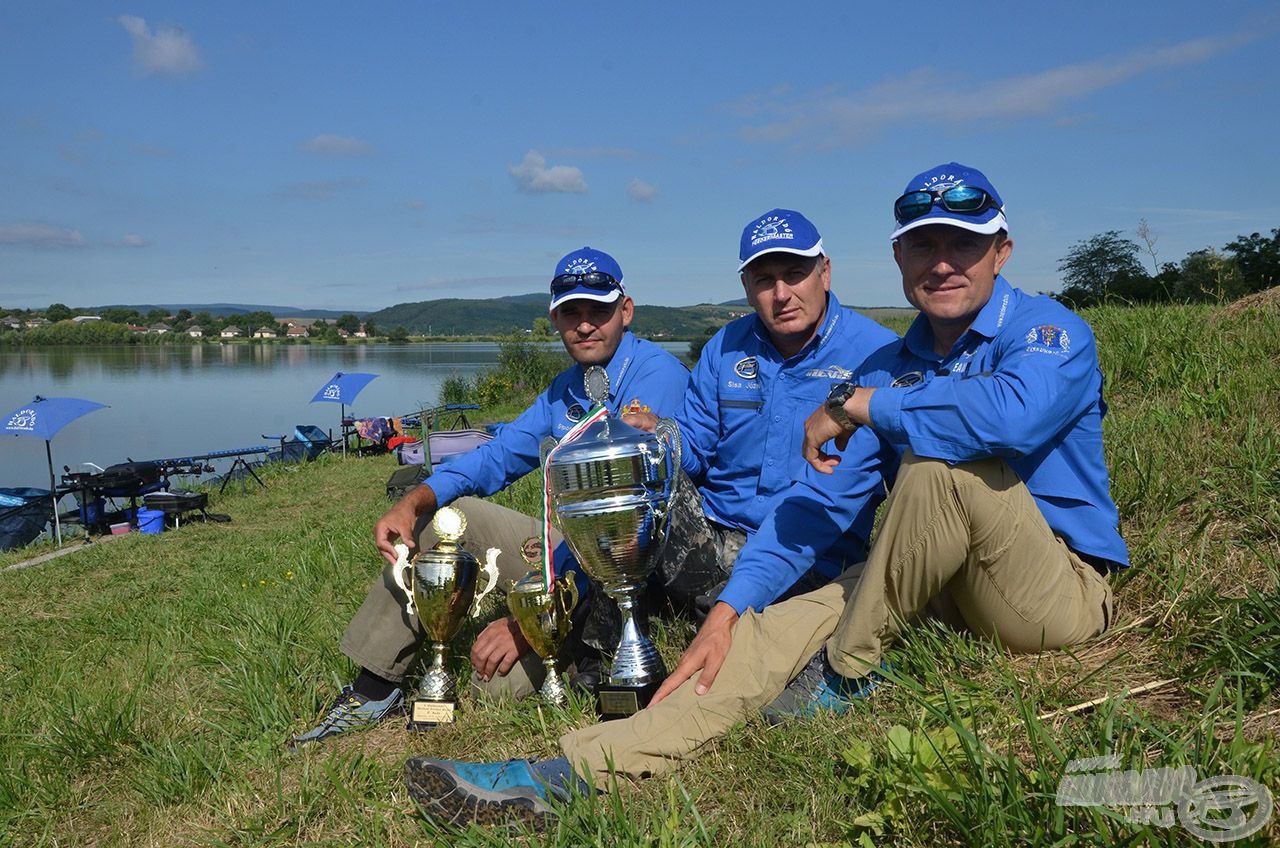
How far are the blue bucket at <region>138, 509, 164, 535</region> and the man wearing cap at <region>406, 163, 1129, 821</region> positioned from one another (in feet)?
39.5

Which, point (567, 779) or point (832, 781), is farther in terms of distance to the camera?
point (567, 779)

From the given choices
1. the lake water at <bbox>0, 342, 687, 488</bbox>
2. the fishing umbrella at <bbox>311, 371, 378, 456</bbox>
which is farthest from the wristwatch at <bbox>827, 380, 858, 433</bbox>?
the lake water at <bbox>0, 342, 687, 488</bbox>

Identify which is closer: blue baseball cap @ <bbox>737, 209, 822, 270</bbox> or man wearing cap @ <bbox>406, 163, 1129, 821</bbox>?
man wearing cap @ <bbox>406, 163, 1129, 821</bbox>

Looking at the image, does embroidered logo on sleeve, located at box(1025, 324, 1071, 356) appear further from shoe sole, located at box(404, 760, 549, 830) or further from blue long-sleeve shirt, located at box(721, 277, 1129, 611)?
shoe sole, located at box(404, 760, 549, 830)

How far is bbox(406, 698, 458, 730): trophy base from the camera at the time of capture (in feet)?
9.41

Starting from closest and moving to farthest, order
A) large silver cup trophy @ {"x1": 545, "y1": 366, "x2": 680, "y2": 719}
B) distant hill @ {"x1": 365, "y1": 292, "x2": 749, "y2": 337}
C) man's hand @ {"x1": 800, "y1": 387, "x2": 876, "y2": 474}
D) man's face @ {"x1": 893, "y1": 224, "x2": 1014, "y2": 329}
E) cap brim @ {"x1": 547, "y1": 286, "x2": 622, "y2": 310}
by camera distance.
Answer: man's hand @ {"x1": 800, "y1": 387, "x2": 876, "y2": 474}
man's face @ {"x1": 893, "y1": 224, "x2": 1014, "y2": 329}
large silver cup trophy @ {"x1": 545, "y1": 366, "x2": 680, "y2": 719}
cap brim @ {"x1": 547, "y1": 286, "x2": 622, "y2": 310}
distant hill @ {"x1": 365, "y1": 292, "x2": 749, "y2": 337}

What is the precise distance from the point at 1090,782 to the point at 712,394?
187 centimetres

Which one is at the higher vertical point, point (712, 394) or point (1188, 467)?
point (712, 394)

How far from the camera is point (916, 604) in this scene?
2.22 metres

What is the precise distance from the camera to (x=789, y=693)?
238cm

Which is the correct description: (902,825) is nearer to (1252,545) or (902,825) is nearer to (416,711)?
(1252,545)

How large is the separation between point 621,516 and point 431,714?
92cm

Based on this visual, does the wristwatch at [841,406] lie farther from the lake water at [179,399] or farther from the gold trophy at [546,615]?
the lake water at [179,399]

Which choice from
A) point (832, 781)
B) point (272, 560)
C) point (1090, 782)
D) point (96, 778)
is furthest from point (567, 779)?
point (272, 560)
